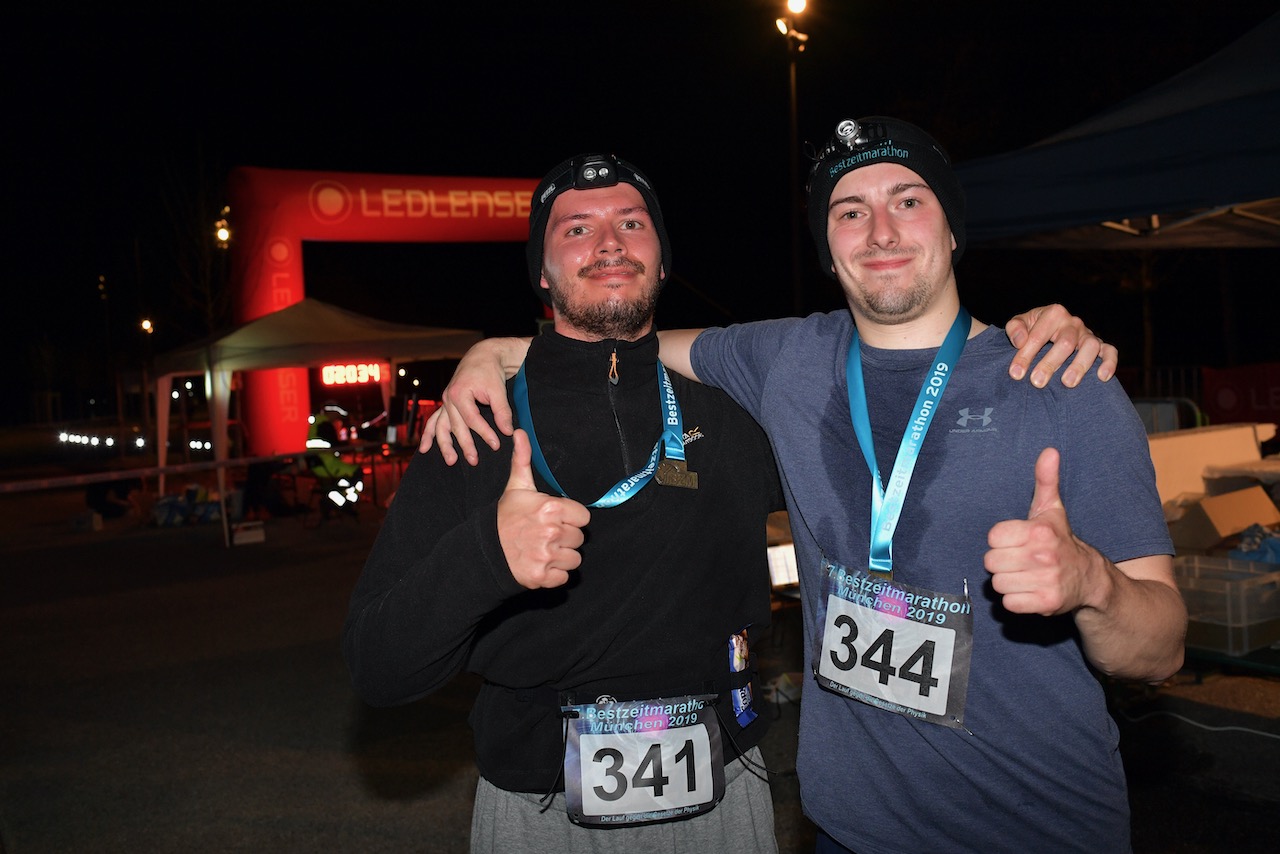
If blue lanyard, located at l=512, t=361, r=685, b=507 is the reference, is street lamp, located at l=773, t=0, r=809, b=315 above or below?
above

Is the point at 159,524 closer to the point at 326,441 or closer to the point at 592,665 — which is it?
the point at 326,441

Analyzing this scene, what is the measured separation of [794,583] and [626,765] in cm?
300

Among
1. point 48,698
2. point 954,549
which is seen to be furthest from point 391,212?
point 954,549

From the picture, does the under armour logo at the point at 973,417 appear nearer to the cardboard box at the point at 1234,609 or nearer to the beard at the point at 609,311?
the beard at the point at 609,311

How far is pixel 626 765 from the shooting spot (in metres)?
2.08

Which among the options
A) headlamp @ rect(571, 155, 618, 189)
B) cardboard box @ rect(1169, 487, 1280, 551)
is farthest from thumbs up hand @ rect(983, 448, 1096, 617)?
cardboard box @ rect(1169, 487, 1280, 551)

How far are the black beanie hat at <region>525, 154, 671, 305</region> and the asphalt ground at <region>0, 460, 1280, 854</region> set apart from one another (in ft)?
8.26

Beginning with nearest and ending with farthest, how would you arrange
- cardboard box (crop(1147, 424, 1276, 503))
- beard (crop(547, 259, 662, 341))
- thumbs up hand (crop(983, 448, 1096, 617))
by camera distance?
1. thumbs up hand (crop(983, 448, 1096, 617))
2. beard (crop(547, 259, 662, 341))
3. cardboard box (crop(1147, 424, 1276, 503))

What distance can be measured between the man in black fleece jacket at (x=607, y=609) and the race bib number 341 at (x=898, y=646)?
13.6 inches

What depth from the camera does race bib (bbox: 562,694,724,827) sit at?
2.07 m

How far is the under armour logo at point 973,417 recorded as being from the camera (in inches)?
75.0

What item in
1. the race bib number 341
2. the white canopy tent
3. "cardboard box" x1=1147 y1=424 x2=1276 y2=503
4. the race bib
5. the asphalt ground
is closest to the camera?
the race bib number 341

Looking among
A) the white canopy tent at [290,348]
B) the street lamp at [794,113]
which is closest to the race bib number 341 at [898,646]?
the white canopy tent at [290,348]

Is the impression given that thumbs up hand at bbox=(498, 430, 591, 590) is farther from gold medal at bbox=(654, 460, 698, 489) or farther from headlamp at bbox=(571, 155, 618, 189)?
headlamp at bbox=(571, 155, 618, 189)
